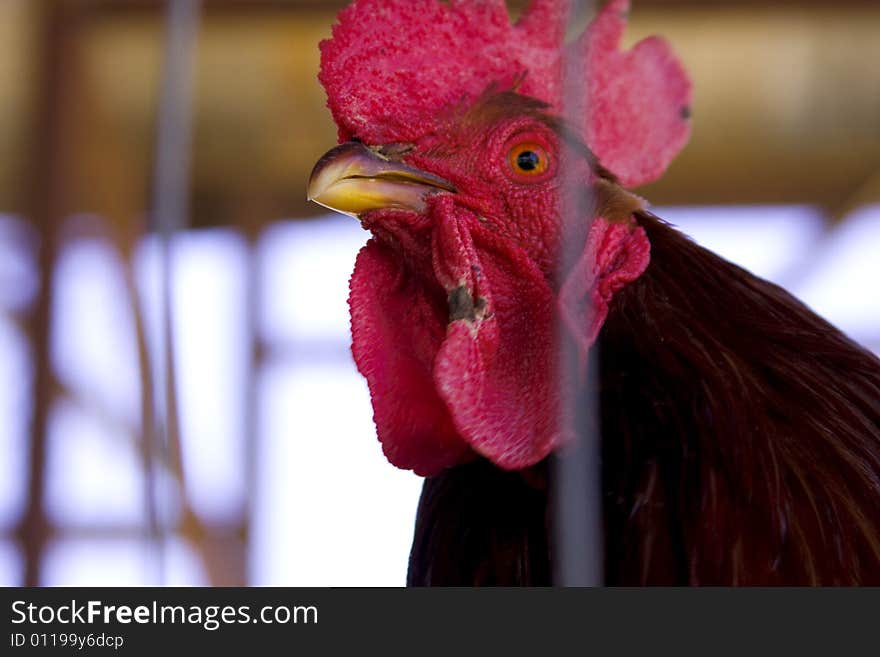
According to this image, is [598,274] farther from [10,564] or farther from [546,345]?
[10,564]

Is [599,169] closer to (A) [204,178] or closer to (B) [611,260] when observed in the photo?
(B) [611,260]

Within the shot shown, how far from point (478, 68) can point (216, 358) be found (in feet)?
8.92

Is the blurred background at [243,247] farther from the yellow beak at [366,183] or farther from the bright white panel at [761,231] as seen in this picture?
the yellow beak at [366,183]

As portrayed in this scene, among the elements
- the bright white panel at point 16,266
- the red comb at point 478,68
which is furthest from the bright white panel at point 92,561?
the red comb at point 478,68

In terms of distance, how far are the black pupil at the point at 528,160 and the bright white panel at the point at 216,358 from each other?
2240 mm

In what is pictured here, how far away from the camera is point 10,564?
3443 millimetres

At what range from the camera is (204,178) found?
4.11m

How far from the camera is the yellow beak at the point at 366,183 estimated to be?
47.3 inches

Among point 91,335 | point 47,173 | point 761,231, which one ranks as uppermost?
point 761,231

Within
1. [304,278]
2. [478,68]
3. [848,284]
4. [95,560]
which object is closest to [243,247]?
[304,278]

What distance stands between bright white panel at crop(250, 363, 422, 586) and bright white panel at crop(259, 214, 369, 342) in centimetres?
16

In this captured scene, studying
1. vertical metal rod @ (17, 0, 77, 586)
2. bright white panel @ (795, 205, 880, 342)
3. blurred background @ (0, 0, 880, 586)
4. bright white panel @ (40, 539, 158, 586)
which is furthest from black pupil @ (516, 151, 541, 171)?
bright white panel @ (40, 539, 158, 586)

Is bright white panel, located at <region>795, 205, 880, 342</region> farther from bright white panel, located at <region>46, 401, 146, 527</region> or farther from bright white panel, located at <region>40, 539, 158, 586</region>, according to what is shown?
bright white panel, located at <region>40, 539, 158, 586</region>
